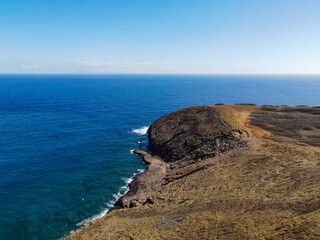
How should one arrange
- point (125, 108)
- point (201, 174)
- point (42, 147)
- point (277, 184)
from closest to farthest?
point (277, 184)
point (201, 174)
point (42, 147)
point (125, 108)

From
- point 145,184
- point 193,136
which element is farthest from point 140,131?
point 145,184

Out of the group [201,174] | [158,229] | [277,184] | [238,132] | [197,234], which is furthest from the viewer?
[238,132]

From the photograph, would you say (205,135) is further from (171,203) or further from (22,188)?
(22,188)

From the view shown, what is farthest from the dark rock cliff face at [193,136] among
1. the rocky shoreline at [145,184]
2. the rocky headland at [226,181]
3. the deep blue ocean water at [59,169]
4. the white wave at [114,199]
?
the white wave at [114,199]

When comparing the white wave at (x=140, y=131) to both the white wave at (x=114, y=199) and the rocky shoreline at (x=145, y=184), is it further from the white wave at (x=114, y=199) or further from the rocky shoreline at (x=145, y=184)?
the white wave at (x=114, y=199)

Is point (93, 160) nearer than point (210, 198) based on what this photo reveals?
No

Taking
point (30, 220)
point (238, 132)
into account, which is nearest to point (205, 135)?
point (238, 132)
